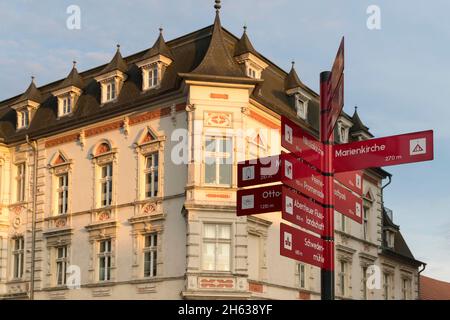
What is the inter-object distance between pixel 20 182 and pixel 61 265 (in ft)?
16.9

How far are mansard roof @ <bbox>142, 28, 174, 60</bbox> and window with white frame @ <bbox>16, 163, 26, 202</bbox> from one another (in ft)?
28.6

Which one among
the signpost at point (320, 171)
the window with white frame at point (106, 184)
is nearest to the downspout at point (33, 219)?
the window with white frame at point (106, 184)

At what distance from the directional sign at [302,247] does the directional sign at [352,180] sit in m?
1.03

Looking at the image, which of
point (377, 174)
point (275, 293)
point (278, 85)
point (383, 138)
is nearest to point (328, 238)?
point (383, 138)

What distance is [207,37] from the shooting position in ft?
101

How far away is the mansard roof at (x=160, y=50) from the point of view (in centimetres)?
3085

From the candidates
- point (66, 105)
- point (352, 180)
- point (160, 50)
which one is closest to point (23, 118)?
point (66, 105)

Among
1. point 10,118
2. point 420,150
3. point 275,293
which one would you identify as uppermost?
point 10,118

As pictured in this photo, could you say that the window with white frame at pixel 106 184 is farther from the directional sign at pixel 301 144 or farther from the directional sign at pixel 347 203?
the directional sign at pixel 301 144

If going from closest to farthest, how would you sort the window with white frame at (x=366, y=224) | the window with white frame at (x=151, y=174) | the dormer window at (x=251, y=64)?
the window with white frame at (x=151, y=174), the dormer window at (x=251, y=64), the window with white frame at (x=366, y=224)

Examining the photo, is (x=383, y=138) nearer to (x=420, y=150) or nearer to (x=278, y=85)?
(x=420, y=150)

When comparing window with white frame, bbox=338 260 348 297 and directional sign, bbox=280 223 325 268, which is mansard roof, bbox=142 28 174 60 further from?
directional sign, bbox=280 223 325 268

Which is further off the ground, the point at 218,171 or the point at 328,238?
the point at 218,171

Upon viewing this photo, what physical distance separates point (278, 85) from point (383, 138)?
2567 cm
